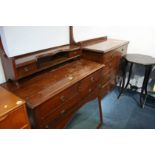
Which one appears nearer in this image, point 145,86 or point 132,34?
point 145,86

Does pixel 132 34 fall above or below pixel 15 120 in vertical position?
above

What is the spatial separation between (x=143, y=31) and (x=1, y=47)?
85.4 inches

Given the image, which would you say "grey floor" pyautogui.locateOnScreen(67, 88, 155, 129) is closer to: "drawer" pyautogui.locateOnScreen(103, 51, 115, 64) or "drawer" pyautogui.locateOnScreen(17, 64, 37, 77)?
"drawer" pyautogui.locateOnScreen(103, 51, 115, 64)

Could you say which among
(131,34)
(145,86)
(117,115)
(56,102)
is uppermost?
(131,34)

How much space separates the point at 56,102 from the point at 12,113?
1.29 feet

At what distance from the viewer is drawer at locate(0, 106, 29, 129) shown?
82cm

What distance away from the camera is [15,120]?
2.88ft

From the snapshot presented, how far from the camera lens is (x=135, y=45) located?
254cm

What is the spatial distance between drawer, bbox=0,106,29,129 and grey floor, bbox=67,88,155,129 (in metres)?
0.95

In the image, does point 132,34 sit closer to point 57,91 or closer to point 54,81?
point 54,81

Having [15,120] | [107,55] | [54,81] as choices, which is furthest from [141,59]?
[15,120]

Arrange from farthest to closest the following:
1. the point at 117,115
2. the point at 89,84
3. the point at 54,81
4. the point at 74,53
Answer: the point at 117,115, the point at 74,53, the point at 89,84, the point at 54,81
